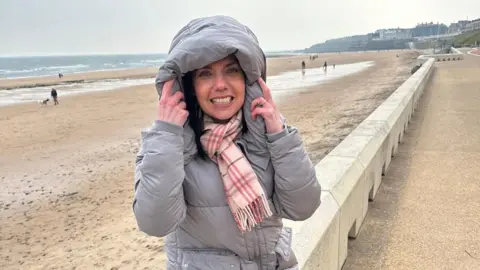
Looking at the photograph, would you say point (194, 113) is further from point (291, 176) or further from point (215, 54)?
point (291, 176)

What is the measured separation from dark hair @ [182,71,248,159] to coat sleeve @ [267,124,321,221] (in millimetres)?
176

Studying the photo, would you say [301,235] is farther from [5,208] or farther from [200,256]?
[5,208]

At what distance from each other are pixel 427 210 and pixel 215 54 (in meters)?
3.25

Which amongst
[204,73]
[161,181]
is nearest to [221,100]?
[204,73]

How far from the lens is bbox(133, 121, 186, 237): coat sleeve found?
149cm

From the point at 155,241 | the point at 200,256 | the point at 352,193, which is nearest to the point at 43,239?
the point at 155,241

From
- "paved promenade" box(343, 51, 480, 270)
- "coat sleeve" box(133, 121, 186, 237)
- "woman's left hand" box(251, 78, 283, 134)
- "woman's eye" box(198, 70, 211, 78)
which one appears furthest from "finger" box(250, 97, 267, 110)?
"paved promenade" box(343, 51, 480, 270)

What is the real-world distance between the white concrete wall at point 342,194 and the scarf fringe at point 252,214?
23.4 inches

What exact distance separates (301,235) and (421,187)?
286cm

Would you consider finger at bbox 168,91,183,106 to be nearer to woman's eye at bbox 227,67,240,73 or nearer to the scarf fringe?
woman's eye at bbox 227,67,240,73

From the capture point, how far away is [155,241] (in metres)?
5.74

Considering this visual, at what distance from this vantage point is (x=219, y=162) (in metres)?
1.62

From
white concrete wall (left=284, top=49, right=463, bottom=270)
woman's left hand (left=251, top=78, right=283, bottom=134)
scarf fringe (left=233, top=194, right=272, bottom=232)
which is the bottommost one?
white concrete wall (left=284, top=49, right=463, bottom=270)

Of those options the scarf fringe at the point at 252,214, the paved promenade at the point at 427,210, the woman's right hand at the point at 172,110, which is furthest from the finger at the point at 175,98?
the paved promenade at the point at 427,210
